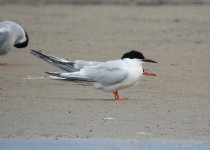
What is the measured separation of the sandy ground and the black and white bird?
0.28m

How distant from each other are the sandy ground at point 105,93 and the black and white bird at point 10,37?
0.28 meters

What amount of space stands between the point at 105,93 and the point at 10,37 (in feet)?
13.0

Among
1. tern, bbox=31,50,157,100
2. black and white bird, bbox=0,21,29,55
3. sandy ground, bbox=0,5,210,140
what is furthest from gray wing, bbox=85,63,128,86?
black and white bird, bbox=0,21,29,55

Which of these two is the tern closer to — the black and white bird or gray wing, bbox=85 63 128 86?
gray wing, bbox=85 63 128 86

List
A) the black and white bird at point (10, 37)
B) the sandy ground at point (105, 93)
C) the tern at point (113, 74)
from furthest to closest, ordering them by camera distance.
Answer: the black and white bird at point (10, 37) < the tern at point (113, 74) < the sandy ground at point (105, 93)

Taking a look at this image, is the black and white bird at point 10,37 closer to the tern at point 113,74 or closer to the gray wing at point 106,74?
the tern at point 113,74

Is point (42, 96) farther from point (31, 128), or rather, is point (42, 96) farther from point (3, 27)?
point (3, 27)

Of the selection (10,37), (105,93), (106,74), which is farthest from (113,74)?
(10,37)

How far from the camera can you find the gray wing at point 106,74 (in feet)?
39.3

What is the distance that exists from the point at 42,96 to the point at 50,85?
4.00 feet

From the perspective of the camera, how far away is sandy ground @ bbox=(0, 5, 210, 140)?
10328 mm

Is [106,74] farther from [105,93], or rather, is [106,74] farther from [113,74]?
[105,93]

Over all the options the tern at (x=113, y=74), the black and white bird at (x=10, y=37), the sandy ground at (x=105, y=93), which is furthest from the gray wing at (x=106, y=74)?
the black and white bird at (x=10, y=37)

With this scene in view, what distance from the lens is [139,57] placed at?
39.7 ft
